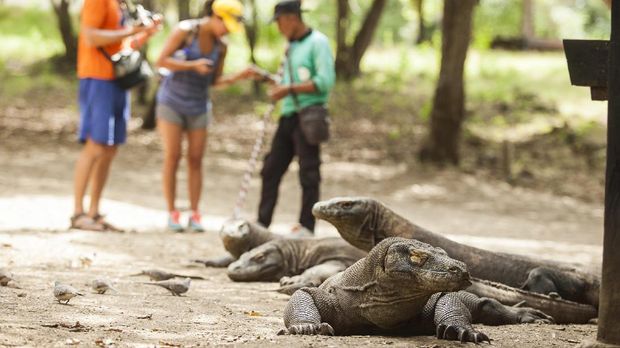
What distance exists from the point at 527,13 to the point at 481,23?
16.2ft

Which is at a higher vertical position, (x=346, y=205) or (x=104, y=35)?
(x=104, y=35)

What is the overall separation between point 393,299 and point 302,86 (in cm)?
413

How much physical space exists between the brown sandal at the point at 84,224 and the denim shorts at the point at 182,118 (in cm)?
113

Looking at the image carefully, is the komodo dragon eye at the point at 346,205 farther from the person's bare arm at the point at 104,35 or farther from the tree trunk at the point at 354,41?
the tree trunk at the point at 354,41

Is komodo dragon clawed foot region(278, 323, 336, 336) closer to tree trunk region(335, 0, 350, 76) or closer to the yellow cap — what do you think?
the yellow cap

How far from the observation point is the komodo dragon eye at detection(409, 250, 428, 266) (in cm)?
475

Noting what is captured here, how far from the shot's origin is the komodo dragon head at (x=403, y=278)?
4.69 meters

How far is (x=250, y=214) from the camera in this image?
42.0ft

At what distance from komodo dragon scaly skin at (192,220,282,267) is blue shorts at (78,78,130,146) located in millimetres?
1940

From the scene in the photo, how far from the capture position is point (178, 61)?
9.36 m

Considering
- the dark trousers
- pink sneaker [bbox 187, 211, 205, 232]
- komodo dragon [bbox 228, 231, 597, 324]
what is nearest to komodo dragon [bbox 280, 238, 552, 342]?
komodo dragon [bbox 228, 231, 597, 324]

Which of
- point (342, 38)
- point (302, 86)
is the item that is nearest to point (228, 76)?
point (302, 86)

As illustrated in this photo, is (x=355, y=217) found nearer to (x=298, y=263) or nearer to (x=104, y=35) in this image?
(x=298, y=263)

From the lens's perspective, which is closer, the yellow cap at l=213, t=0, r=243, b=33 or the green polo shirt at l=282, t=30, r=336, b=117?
the green polo shirt at l=282, t=30, r=336, b=117
